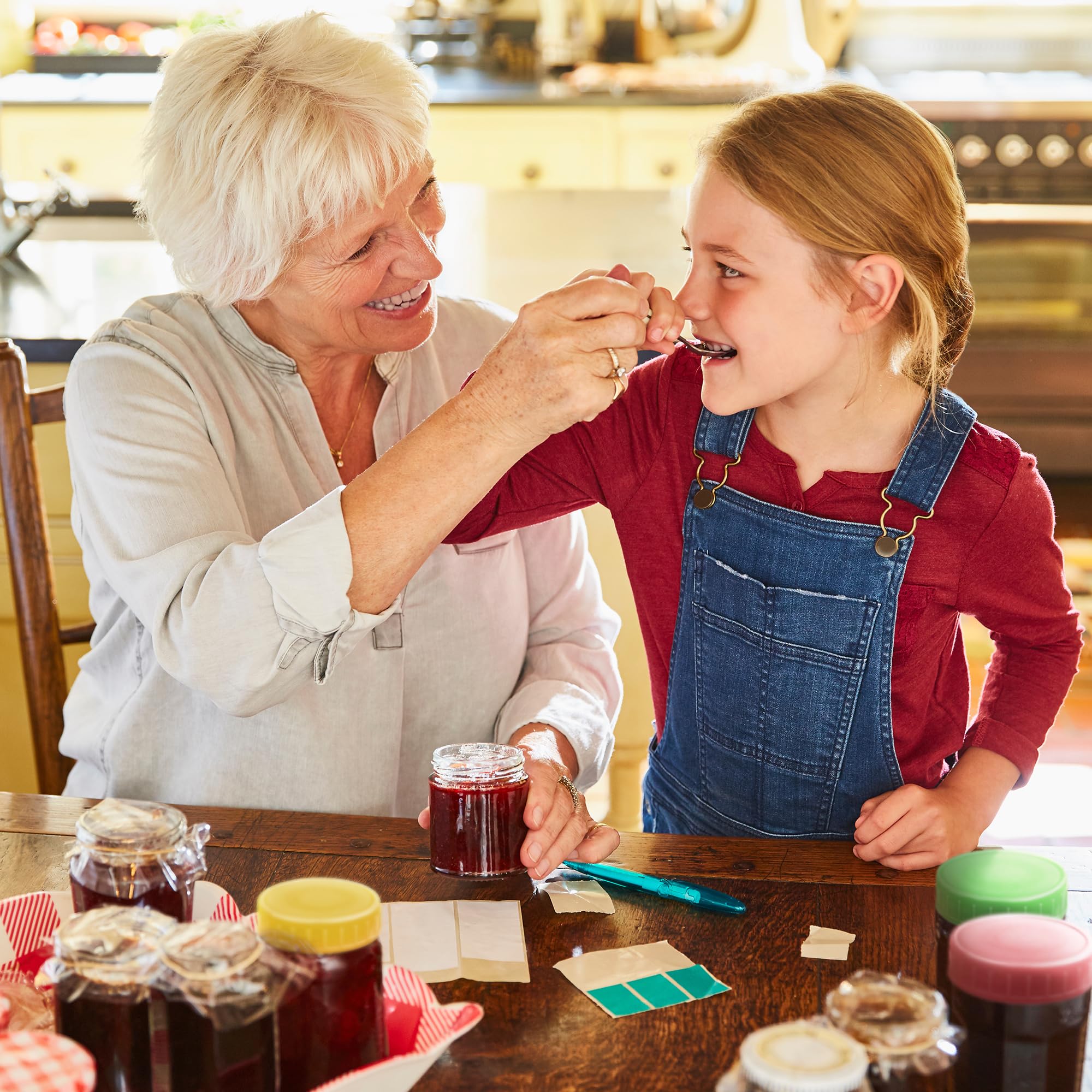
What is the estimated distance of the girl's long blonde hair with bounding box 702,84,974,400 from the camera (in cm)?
118

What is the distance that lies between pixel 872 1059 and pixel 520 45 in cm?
453

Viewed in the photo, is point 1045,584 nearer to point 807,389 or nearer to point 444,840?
point 807,389

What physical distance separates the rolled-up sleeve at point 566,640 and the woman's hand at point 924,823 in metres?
0.40

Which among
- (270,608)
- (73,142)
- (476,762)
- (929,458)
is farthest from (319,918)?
(73,142)

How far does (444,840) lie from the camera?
3.38ft

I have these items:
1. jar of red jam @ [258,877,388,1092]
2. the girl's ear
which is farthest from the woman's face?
jar of red jam @ [258,877,388,1092]

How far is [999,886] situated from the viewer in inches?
A: 30.1

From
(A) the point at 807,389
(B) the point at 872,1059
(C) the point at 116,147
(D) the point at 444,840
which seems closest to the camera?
(B) the point at 872,1059

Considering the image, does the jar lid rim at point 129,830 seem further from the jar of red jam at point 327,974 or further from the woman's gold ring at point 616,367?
the woman's gold ring at point 616,367

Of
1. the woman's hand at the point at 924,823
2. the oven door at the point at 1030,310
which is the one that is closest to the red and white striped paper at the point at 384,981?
the woman's hand at the point at 924,823

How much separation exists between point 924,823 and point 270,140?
34.9 inches

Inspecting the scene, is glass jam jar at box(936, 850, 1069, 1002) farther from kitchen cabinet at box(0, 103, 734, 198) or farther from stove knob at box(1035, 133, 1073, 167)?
stove knob at box(1035, 133, 1073, 167)

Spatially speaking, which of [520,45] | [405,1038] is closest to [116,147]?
[520,45]

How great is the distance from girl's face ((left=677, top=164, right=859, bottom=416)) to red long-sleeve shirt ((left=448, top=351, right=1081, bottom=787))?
0.12 m
